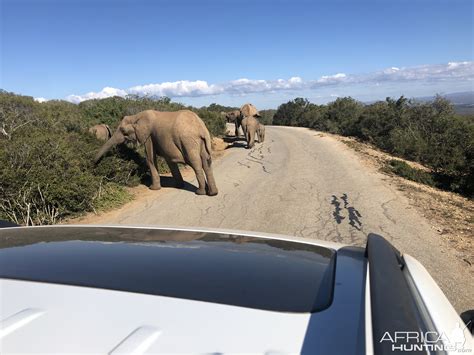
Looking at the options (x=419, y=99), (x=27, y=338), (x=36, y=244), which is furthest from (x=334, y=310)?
(x=419, y=99)

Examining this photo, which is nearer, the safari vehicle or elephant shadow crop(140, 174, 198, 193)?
the safari vehicle

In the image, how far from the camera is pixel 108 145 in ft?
39.9

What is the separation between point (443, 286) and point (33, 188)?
25.4 ft

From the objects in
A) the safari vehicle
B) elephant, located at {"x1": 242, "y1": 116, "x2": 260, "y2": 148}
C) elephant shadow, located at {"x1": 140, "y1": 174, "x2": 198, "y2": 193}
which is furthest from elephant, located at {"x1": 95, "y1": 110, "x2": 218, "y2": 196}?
elephant, located at {"x1": 242, "y1": 116, "x2": 260, "y2": 148}

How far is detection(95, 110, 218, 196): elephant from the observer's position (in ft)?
37.0

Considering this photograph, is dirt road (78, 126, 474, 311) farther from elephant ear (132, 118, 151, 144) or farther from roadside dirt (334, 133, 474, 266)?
elephant ear (132, 118, 151, 144)

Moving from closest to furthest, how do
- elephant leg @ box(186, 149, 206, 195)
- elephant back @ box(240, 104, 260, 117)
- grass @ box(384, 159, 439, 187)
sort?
elephant leg @ box(186, 149, 206, 195) < grass @ box(384, 159, 439, 187) < elephant back @ box(240, 104, 260, 117)

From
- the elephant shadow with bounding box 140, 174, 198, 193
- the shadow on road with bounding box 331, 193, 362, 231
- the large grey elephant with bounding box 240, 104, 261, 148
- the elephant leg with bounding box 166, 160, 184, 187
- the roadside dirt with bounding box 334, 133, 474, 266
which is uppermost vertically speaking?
the large grey elephant with bounding box 240, 104, 261, 148

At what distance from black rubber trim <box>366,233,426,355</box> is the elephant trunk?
11.0 metres

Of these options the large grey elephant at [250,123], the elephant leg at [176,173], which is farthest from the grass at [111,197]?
the large grey elephant at [250,123]

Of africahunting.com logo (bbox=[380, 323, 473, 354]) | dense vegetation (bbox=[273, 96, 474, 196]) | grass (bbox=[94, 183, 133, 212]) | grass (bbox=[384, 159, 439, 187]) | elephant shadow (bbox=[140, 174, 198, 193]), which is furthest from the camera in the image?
dense vegetation (bbox=[273, 96, 474, 196])

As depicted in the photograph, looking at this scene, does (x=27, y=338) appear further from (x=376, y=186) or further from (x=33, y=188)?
(x=376, y=186)

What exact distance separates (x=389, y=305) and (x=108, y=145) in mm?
11644

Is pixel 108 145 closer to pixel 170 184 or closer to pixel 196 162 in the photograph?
pixel 170 184
